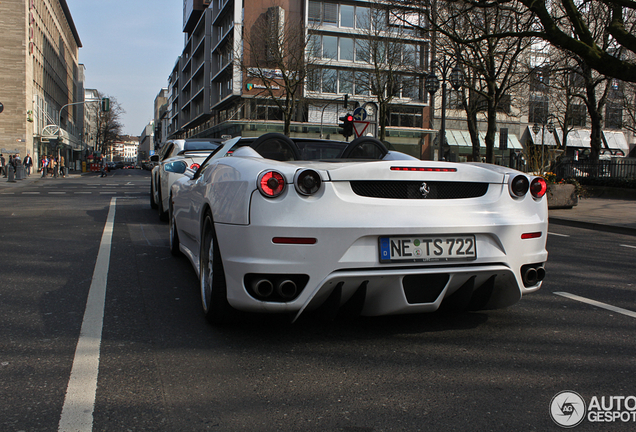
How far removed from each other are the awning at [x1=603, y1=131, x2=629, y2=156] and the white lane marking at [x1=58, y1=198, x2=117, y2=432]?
225 feet

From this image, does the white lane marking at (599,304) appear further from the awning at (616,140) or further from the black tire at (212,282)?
the awning at (616,140)

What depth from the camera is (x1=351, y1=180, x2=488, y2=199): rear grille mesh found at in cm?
329

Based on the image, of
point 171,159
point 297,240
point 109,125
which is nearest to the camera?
point 297,240

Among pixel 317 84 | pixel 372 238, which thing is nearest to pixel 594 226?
pixel 372 238

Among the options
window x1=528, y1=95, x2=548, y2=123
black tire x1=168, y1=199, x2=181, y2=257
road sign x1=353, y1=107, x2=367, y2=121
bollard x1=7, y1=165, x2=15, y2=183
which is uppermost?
window x1=528, y1=95, x2=548, y2=123

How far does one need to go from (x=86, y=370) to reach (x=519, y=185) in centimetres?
268

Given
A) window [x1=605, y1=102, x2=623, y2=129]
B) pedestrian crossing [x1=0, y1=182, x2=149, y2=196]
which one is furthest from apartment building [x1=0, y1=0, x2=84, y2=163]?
window [x1=605, y1=102, x2=623, y2=129]

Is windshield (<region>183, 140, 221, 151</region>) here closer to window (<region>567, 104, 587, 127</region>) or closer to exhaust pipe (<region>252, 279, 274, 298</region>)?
exhaust pipe (<region>252, 279, 274, 298</region>)

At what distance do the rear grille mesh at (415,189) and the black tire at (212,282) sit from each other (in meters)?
0.97

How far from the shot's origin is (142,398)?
8.64ft

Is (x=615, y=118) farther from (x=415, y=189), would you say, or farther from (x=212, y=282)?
(x=212, y=282)

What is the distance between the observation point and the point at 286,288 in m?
3.14

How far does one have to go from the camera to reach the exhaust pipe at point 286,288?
10.3 feet

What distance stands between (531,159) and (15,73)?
4728cm
